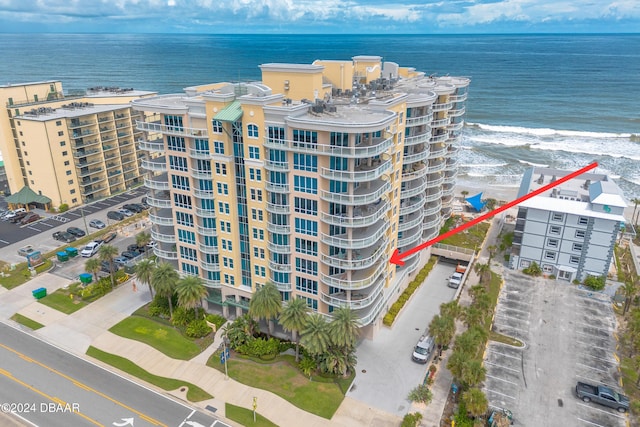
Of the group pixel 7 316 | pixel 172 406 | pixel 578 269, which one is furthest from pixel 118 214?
pixel 578 269

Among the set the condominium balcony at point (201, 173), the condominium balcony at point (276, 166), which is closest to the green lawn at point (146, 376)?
the condominium balcony at point (201, 173)

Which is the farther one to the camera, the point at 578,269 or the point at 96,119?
the point at 96,119

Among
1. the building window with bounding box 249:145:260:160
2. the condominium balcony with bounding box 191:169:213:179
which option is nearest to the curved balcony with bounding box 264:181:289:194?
the building window with bounding box 249:145:260:160

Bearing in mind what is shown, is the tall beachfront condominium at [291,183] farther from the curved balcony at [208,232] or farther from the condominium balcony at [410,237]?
the condominium balcony at [410,237]

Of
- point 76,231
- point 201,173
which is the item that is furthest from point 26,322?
point 201,173

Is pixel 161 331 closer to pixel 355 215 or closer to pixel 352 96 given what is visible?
pixel 355 215
